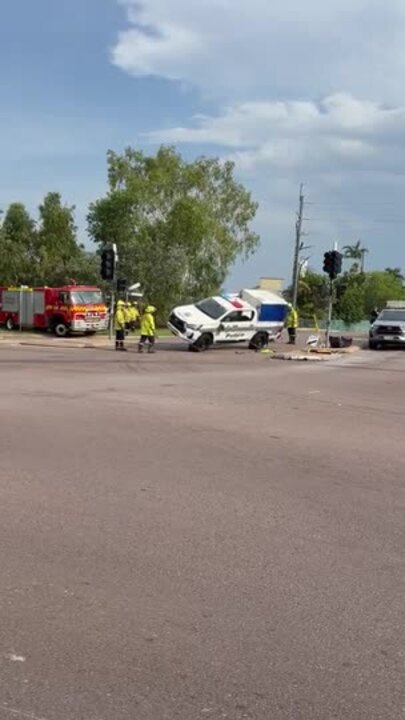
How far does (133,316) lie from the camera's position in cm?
4250

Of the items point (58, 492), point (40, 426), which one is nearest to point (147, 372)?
point (40, 426)

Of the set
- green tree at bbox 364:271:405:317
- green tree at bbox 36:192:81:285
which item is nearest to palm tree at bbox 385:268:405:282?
green tree at bbox 364:271:405:317

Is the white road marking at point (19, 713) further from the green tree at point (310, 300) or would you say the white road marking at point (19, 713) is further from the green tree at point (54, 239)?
the green tree at point (310, 300)

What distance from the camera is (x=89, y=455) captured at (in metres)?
8.74

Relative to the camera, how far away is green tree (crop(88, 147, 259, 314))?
48625 millimetres

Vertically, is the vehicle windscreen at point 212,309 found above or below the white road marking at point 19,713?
above

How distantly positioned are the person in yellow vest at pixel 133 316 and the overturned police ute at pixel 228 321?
1069 cm

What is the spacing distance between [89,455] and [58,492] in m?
1.73

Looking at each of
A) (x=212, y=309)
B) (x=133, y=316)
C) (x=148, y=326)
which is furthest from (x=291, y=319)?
(x=133, y=316)

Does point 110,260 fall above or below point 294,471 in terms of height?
above

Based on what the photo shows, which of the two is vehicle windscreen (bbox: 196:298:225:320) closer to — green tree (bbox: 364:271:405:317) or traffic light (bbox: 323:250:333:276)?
traffic light (bbox: 323:250:333:276)

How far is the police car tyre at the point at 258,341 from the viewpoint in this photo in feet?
102

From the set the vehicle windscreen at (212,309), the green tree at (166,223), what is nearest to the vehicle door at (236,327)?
the vehicle windscreen at (212,309)

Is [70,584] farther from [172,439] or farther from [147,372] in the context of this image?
[147,372]
